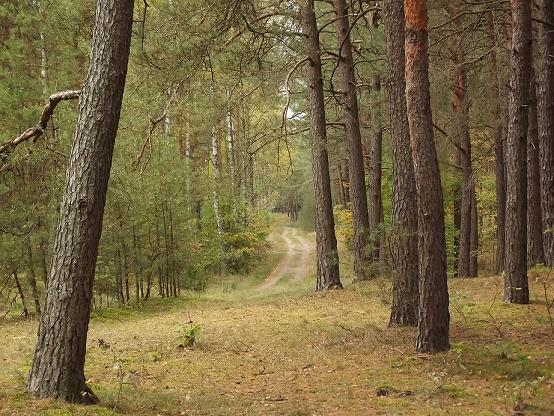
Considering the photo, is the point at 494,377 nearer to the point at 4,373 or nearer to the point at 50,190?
the point at 4,373

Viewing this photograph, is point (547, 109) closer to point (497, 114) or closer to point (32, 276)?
point (497, 114)

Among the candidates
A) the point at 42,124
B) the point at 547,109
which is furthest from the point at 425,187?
the point at 547,109

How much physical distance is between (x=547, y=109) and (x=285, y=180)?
6.12m

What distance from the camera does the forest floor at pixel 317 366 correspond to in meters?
5.33

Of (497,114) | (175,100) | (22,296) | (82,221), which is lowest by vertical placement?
(22,296)

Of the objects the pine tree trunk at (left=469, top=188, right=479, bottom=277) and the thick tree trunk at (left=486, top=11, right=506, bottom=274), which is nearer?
the thick tree trunk at (left=486, top=11, right=506, bottom=274)

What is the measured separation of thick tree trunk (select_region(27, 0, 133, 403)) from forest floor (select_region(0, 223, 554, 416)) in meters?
0.30

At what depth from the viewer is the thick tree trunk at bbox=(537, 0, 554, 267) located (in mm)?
12094

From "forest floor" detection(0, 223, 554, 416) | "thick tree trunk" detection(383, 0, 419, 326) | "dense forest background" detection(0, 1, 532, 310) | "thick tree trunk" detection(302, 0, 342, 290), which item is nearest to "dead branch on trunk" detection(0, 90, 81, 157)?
"dense forest background" detection(0, 1, 532, 310)

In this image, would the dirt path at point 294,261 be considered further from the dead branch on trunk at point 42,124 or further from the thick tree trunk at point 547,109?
the dead branch on trunk at point 42,124

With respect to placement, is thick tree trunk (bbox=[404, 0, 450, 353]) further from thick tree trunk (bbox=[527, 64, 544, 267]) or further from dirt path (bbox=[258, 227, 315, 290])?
dirt path (bbox=[258, 227, 315, 290])

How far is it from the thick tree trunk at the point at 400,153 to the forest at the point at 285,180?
29 mm

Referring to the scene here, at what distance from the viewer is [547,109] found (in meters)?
12.5

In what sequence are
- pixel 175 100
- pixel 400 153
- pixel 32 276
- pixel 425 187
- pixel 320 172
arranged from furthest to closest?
pixel 320 172 → pixel 32 276 → pixel 175 100 → pixel 400 153 → pixel 425 187
